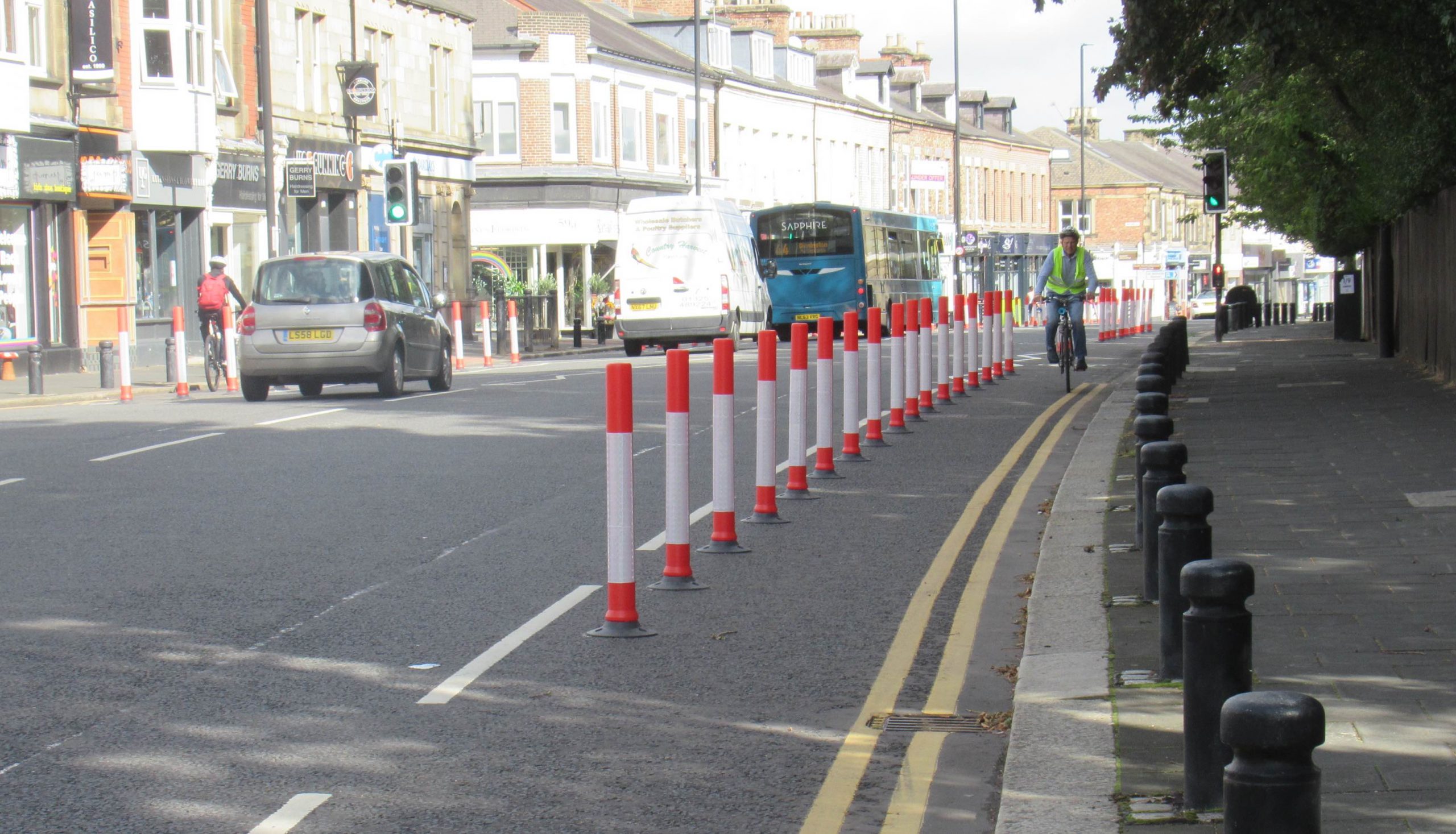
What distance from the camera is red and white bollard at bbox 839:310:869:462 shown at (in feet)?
45.8

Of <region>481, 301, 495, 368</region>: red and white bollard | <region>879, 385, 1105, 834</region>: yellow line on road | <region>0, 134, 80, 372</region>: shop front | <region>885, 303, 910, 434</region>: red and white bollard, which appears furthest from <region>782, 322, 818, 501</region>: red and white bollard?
<region>481, 301, 495, 368</region>: red and white bollard

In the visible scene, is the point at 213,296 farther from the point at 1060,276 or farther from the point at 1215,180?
the point at 1215,180

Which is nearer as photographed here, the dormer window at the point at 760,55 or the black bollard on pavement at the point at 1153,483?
the black bollard on pavement at the point at 1153,483

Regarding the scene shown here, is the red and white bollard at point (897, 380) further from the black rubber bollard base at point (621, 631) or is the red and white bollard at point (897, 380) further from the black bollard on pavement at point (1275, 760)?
the black bollard on pavement at point (1275, 760)

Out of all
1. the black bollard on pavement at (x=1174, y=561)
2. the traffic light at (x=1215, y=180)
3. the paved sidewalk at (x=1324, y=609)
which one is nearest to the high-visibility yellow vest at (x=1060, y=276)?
the traffic light at (x=1215, y=180)

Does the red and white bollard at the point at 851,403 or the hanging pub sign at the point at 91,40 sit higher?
the hanging pub sign at the point at 91,40

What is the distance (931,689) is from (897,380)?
390 inches

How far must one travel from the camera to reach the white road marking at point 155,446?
14086 millimetres

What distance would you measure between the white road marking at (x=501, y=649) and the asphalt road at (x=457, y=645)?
4 cm

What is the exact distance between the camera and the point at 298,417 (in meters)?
17.9

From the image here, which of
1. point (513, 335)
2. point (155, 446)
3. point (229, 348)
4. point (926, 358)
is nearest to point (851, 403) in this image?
point (926, 358)

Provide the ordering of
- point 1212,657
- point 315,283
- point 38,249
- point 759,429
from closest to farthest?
point 1212,657, point 759,429, point 315,283, point 38,249

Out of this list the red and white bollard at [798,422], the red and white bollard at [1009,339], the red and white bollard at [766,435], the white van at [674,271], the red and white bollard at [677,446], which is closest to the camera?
the red and white bollard at [677,446]

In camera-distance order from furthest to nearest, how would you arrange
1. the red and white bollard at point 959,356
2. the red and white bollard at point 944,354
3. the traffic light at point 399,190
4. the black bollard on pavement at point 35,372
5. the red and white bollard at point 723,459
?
the traffic light at point 399,190 < the black bollard on pavement at point 35,372 < the red and white bollard at point 959,356 < the red and white bollard at point 944,354 < the red and white bollard at point 723,459
